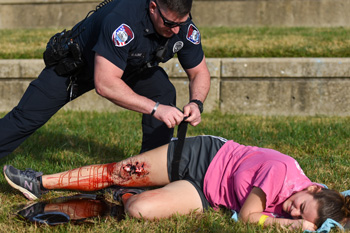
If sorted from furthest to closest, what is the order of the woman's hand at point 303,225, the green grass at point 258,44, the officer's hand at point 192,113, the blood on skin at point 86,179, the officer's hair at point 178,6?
the green grass at point 258,44, the blood on skin at point 86,179, the officer's hand at point 192,113, the officer's hair at point 178,6, the woman's hand at point 303,225

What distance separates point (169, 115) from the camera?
3.30 m

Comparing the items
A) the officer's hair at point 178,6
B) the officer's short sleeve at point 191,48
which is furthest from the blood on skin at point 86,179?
the officer's hair at point 178,6

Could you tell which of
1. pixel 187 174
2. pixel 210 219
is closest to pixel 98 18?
pixel 187 174

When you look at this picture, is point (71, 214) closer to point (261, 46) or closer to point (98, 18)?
point (98, 18)

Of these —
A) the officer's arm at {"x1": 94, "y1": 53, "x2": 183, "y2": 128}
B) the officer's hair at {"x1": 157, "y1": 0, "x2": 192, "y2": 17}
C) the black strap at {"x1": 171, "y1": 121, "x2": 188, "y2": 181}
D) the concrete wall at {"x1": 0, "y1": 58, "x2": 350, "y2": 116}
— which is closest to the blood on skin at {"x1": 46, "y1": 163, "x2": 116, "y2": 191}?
the black strap at {"x1": 171, "y1": 121, "x2": 188, "y2": 181}

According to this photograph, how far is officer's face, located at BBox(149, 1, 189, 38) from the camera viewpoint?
3365 millimetres

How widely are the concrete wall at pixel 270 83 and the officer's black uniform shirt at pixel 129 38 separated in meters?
2.74

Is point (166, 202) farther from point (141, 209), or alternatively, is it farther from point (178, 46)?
point (178, 46)

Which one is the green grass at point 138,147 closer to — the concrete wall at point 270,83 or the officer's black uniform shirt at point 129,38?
the concrete wall at point 270,83

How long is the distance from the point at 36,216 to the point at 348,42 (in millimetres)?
5514

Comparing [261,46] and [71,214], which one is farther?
[261,46]

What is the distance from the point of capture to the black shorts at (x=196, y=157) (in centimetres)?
362

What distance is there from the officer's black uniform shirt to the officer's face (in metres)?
0.07

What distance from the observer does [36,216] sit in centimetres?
346
